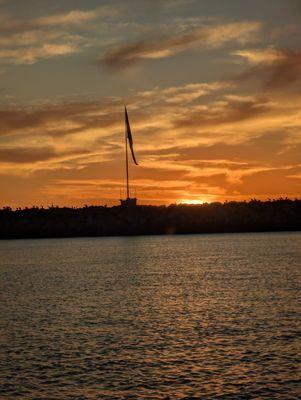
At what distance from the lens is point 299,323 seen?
141 feet

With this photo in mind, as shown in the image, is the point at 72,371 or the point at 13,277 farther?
the point at 13,277

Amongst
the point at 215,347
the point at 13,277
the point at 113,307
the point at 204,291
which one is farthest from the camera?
the point at 13,277

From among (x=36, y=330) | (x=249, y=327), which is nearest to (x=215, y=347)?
(x=249, y=327)

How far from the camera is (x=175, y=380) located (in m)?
28.6

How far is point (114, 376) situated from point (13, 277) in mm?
69437

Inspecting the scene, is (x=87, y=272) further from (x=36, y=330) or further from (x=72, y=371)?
(x=72, y=371)

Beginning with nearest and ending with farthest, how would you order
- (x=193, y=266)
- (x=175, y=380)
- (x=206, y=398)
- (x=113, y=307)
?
(x=206, y=398), (x=175, y=380), (x=113, y=307), (x=193, y=266)

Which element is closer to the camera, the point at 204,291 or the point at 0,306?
the point at 0,306

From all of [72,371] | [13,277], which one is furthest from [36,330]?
[13,277]

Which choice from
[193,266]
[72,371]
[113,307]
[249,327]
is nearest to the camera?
[72,371]

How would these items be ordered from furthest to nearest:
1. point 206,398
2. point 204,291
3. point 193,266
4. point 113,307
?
point 193,266
point 204,291
point 113,307
point 206,398

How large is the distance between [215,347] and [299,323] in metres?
9.55

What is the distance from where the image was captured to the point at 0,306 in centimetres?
5766

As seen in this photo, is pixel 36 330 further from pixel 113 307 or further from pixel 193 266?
pixel 193 266
